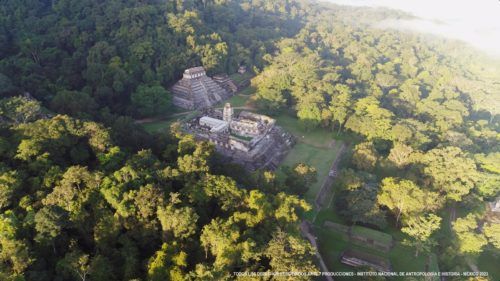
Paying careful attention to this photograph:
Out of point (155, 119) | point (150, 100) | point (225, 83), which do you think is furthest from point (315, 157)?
point (225, 83)

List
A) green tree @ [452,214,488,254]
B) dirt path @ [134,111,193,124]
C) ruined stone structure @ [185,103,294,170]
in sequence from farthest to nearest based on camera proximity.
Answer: dirt path @ [134,111,193,124]
ruined stone structure @ [185,103,294,170]
green tree @ [452,214,488,254]

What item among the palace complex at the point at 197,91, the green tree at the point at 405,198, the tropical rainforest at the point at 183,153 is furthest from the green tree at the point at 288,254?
the palace complex at the point at 197,91

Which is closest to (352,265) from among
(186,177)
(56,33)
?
(186,177)

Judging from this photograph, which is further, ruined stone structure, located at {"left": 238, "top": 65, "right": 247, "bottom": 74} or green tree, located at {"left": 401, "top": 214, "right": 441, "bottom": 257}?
ruined stone structure, located at {"left": 238, "top": 65, "right": 247, "bottom": 74}

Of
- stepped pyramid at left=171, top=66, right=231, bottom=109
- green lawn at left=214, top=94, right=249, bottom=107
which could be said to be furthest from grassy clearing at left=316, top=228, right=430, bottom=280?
green lawn at left=214, top=94, right=249, bottom=107

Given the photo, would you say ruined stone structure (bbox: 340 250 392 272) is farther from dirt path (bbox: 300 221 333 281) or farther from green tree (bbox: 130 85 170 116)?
green tree (bbox: 130 85 170 116)

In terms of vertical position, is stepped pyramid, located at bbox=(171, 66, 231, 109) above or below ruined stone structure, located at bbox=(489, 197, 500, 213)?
above

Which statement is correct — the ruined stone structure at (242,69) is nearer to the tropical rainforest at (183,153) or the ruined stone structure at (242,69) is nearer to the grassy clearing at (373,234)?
the tropical rainforest at (183,153)

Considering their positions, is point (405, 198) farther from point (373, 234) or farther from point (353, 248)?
point (353, 248)
